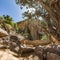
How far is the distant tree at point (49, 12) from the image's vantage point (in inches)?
679

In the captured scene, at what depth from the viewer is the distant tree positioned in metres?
17.2

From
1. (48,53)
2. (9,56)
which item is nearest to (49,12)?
(48,53)

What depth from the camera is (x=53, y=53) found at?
1592 cm

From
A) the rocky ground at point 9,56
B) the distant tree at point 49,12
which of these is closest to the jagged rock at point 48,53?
the rocky ground at point 9,56

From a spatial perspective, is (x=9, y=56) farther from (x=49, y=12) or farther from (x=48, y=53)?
(x=49, y=12)

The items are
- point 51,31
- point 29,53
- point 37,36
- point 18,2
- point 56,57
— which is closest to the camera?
point 56,57

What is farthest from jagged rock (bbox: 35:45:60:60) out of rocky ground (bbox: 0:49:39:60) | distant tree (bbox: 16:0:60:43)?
distant tree (bbox: 16:0:60:43)

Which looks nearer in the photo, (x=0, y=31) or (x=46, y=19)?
(x=46, y=19)

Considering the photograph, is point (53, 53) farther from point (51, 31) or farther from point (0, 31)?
point (0, 31)

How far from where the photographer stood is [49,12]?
58.0 feet

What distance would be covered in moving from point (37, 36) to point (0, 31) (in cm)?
1827

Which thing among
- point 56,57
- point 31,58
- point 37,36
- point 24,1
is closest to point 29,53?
point 31,58

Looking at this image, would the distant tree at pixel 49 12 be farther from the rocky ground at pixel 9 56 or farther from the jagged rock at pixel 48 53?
the rocky ground at pixel 9 56

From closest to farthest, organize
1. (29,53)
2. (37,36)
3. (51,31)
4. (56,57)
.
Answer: (56,57) → (29,53) → (51,31) → (37,36)
